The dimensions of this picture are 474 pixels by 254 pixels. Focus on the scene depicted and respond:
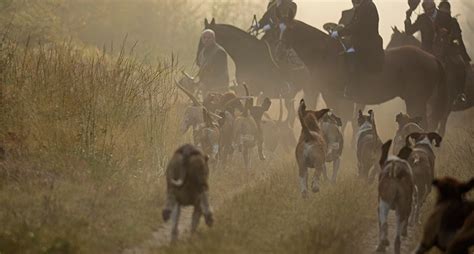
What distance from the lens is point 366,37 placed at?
608 inches

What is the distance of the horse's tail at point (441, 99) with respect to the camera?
Result: 53.6 ft

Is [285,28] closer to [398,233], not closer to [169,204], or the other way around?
[398,233]

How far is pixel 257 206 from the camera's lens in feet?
33.6

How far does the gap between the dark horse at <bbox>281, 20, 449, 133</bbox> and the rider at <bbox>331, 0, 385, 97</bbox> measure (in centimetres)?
23

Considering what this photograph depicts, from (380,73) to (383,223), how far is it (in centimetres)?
746

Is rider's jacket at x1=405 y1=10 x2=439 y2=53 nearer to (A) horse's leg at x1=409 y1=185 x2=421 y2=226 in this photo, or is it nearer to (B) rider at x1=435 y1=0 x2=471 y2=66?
(B) rider at x1=435 y1=0 x2=471 y2=66

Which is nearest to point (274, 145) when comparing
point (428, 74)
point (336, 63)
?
point (336, 63)

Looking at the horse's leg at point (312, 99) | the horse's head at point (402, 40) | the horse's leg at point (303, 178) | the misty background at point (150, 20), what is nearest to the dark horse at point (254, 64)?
the horse's leg at point (312, 99)

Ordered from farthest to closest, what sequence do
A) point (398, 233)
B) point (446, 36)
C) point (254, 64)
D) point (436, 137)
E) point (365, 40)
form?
point (254, 64) < point (446, 36) < point (365, 40) < point (436, 137) < point (398, 233)

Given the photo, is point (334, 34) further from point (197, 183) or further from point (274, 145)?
point (197, 183)

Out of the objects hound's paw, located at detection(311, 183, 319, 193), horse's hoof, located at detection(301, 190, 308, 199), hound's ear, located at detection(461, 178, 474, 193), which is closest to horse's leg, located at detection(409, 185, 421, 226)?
hound's paw, located at detection(311, 183, 319, 193)

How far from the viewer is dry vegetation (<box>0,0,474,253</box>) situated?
8.35 metres

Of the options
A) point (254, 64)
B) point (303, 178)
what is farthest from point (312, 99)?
point (303, 178)

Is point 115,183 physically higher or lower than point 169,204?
higher
